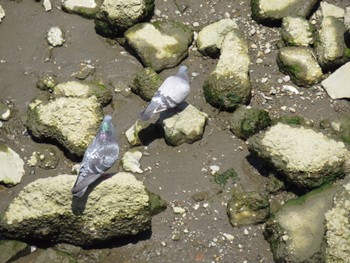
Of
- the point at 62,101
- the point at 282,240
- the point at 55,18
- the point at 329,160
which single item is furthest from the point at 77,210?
the point at 55,18

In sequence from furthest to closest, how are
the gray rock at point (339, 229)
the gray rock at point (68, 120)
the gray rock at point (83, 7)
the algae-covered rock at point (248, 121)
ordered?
the gray rock at point (83, 7)
the algae-covered rock at point (248, 121)
the gray rock at point (68, 120)
the gray rock at point (339, 229)

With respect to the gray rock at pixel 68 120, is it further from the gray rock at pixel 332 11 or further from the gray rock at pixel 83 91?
the gray rock at pixel 332 11

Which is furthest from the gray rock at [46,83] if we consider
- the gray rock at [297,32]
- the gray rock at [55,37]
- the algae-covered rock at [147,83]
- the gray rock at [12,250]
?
the gray rock at [297,32]

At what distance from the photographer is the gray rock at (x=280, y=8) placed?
920cm

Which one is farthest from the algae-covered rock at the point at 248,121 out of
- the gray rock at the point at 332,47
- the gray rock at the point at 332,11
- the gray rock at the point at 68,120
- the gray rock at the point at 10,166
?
the gray rock at the point at 10,166

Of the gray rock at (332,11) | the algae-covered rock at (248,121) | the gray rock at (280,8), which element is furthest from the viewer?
the gray rock at (332,11)

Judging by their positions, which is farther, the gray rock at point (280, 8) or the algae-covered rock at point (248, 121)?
the gray rock at point (280, 8)

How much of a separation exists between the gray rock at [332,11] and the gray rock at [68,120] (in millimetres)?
3940

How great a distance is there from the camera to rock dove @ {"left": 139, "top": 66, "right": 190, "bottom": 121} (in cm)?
776

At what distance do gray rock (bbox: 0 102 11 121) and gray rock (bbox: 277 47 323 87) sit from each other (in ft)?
13.5

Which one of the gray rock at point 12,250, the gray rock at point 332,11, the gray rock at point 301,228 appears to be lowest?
the gray rock at point 12,250

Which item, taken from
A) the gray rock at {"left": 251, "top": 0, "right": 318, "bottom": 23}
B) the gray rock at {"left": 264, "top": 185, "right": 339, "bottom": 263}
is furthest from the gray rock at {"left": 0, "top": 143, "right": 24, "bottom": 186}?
the gray rock at {"left": 251, "top": 0, "right": 318, "bottom": 23}

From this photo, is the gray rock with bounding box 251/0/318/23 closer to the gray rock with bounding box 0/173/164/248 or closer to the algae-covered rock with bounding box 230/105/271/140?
the algae-covered rock with bounding box 230/105/271/140

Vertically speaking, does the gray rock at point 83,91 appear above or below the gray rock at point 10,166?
above
